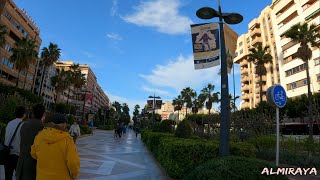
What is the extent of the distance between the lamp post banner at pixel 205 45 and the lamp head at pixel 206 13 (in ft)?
0.61

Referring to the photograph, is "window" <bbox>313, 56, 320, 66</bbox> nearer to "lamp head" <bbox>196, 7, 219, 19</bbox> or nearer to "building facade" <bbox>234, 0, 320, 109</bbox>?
"building facade" <bbox>234, 0, 320, 109</bbox>

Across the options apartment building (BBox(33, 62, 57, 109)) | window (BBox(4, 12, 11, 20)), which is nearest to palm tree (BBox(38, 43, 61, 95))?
window (BBox(4, 12, 11, 20))

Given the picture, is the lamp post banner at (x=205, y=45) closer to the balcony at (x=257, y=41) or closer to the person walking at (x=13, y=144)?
the person walking at (x=13, y=144)

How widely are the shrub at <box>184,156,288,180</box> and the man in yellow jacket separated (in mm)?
2354

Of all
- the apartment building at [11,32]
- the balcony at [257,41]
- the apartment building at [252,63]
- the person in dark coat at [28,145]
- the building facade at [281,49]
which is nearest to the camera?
the person in dark coat at [28,145]

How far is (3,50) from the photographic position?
180 feet

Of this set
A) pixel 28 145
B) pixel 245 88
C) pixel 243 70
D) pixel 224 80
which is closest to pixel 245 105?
pixel 245 88

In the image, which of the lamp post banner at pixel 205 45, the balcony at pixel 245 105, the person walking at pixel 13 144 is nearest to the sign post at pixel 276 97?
the lamp post banner at pixel 205 45

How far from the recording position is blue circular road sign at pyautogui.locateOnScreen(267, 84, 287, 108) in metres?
7.34

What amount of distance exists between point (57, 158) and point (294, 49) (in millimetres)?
58460

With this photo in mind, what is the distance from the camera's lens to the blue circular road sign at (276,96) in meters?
7.34

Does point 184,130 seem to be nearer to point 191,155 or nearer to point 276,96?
point 191,155

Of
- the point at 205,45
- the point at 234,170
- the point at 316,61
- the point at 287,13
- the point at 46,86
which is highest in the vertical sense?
the point at 287,13

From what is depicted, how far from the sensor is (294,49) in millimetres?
55562
